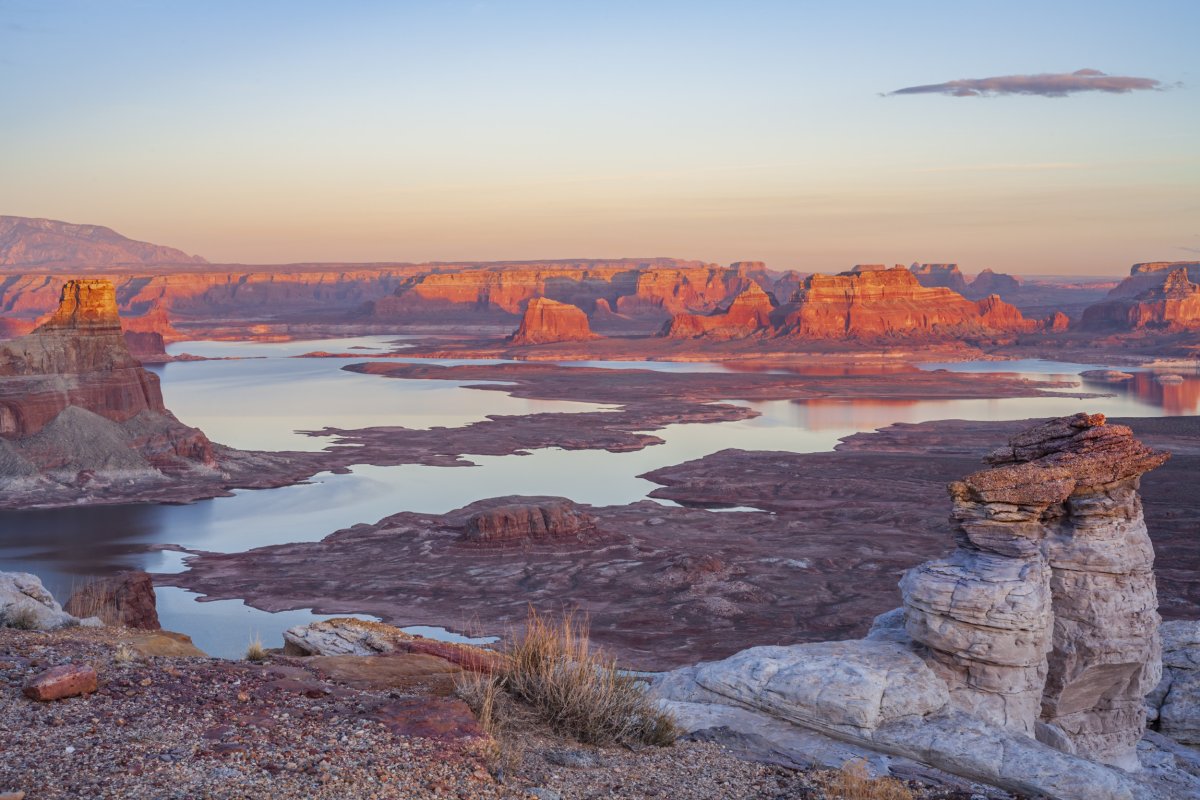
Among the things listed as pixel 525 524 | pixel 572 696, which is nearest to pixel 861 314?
pixel 525 524

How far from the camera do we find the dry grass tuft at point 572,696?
8.34 metres

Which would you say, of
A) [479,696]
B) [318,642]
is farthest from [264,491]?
[479,696]

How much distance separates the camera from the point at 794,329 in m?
143

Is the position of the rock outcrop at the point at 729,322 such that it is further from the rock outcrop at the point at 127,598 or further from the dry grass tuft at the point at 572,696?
the dry grass tuft at the point at 572,696

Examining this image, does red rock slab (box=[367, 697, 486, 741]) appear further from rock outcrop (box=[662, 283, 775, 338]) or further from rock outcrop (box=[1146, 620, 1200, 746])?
rock outcrop (box=[662, 283, 775, 338])

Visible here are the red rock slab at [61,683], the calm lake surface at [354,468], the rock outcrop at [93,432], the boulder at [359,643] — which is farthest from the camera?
the rock outcrop at [93,432]

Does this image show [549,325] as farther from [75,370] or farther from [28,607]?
[28,607]

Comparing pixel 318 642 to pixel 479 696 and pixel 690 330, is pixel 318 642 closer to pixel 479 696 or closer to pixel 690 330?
pixel 479 696

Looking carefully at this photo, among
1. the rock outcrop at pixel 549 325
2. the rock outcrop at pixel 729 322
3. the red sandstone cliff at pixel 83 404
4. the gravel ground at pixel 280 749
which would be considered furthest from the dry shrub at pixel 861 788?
the rock outcrop at pixel 729 322

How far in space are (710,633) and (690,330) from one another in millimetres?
120811

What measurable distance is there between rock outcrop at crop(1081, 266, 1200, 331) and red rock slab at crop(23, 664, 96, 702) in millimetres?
146307

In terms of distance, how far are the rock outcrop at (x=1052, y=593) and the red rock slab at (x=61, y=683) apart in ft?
24.8

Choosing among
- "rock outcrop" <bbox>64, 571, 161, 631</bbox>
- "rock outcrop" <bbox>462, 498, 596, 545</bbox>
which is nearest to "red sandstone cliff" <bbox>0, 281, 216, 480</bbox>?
"rock outcrop" <bbox>462, 498, 596, 545</bbox>

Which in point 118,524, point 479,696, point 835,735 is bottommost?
point 118,524
